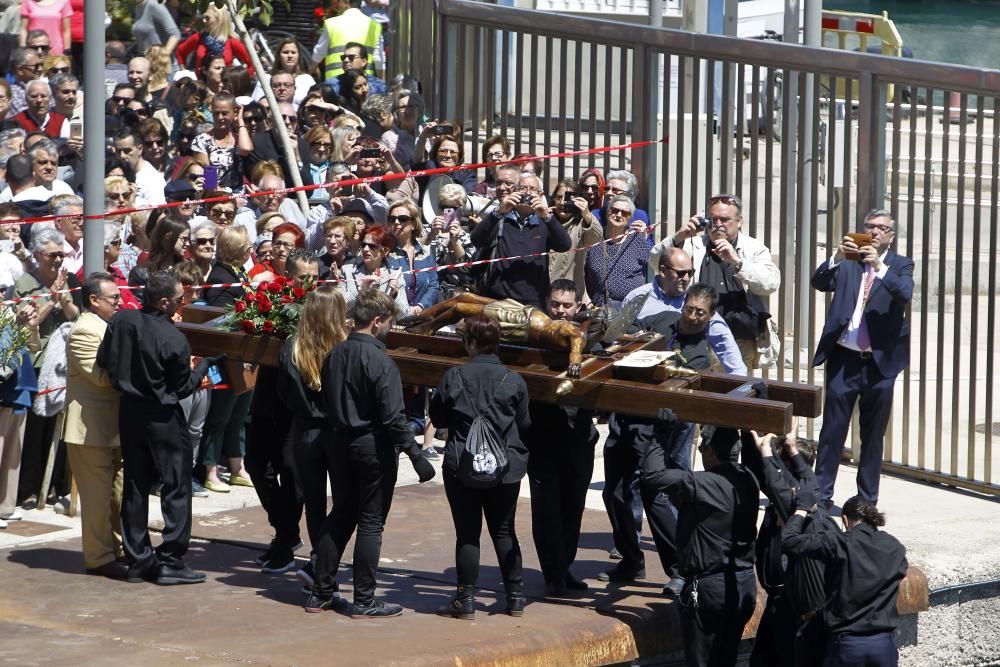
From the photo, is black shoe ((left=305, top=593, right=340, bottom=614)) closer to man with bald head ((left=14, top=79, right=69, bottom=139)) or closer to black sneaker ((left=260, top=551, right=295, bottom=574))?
black sneaker ((left=260, top=551, right=295, bottom=574))

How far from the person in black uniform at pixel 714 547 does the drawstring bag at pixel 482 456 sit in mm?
718

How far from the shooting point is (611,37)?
42.7 feet

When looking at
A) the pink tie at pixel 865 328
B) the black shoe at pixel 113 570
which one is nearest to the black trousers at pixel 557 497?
the black shoe at pixel 113 570

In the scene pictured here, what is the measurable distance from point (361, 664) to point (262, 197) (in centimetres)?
570

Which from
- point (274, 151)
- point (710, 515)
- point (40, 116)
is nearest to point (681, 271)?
point (710, 515)

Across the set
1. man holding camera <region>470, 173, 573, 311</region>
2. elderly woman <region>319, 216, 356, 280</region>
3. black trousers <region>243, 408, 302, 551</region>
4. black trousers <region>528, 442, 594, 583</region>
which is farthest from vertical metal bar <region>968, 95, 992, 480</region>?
black trousers <region>243, 408, 302, 551</region>

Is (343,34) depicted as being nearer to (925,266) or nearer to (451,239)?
(451,239)

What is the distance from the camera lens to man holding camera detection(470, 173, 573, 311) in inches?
451

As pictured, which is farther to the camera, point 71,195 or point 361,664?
point 71,195

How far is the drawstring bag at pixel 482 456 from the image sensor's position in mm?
8000

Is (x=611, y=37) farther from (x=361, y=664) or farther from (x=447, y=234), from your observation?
(x=361, y=664)

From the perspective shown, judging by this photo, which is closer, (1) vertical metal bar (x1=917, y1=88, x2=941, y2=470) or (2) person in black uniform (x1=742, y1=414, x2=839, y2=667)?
(2) person in black uniform (x1=742, y1=414, x2=839, y2=667)

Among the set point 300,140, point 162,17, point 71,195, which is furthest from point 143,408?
point 162,17

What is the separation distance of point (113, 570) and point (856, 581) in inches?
156
